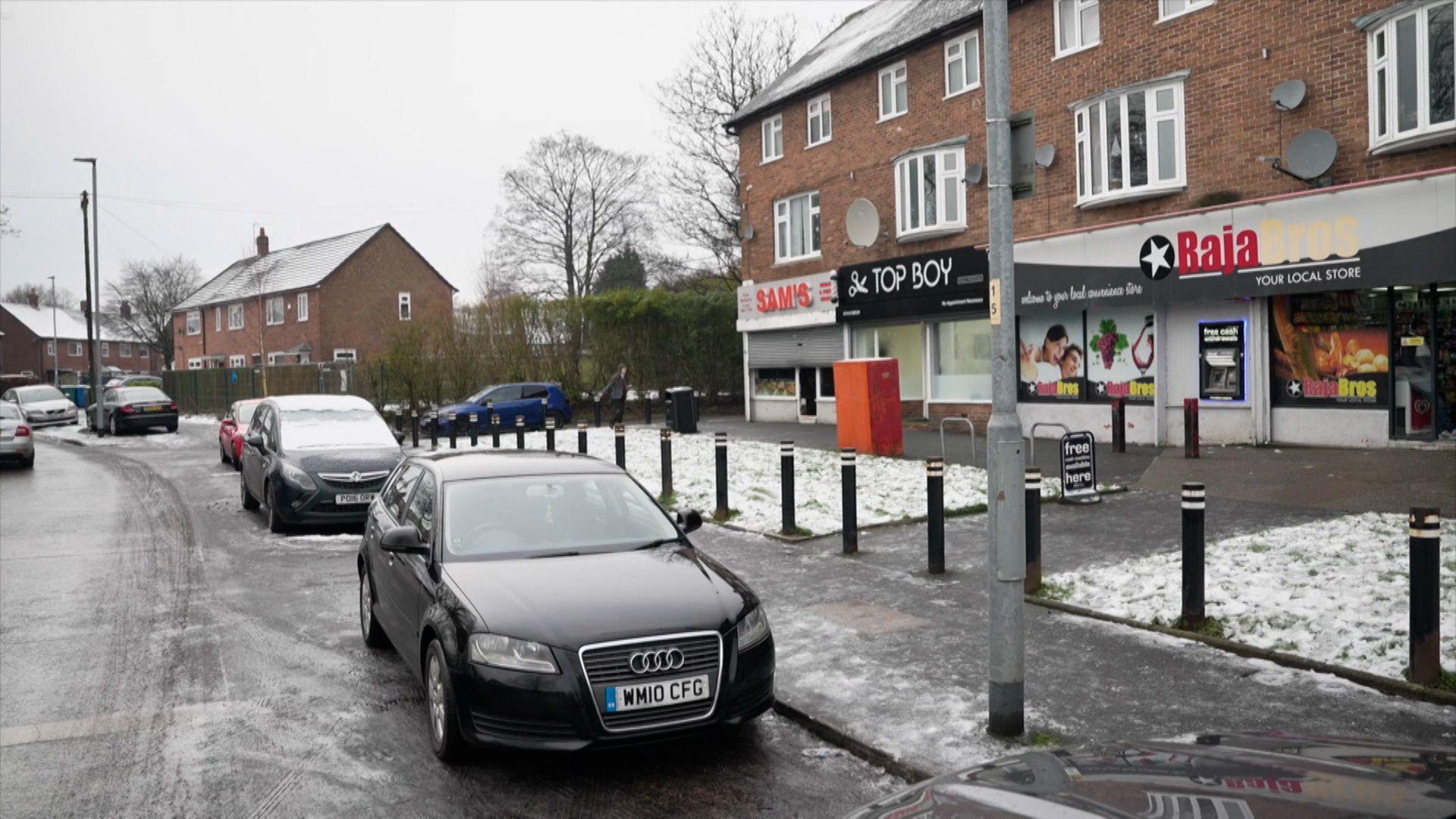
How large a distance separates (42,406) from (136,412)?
12082mm

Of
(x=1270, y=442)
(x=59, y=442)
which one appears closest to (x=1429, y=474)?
(x=1270, y=442)

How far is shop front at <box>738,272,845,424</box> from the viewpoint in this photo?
2817cm

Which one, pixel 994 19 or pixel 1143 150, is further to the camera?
pixel 1143 150

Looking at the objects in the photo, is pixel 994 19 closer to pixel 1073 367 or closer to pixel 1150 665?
pixel 1150 665

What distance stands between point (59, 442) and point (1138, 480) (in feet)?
103

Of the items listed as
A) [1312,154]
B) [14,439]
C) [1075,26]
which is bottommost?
[14,439]

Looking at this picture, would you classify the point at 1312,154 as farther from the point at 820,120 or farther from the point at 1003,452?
the point at 820,120

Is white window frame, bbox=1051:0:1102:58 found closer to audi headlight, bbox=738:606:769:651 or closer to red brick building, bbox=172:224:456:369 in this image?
audi headlight, bbox=738:606:769:651

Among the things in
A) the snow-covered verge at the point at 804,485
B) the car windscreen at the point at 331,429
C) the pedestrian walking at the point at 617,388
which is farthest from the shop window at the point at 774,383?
the car windscreen at the point at 331,429

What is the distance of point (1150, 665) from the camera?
662cm

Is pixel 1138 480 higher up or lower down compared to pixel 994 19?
lower down

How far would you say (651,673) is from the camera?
16.8 ft

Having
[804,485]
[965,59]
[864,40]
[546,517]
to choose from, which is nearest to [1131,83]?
[965,59]

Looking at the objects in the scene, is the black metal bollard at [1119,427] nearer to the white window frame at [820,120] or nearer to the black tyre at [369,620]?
the white window frame at [820,120]
